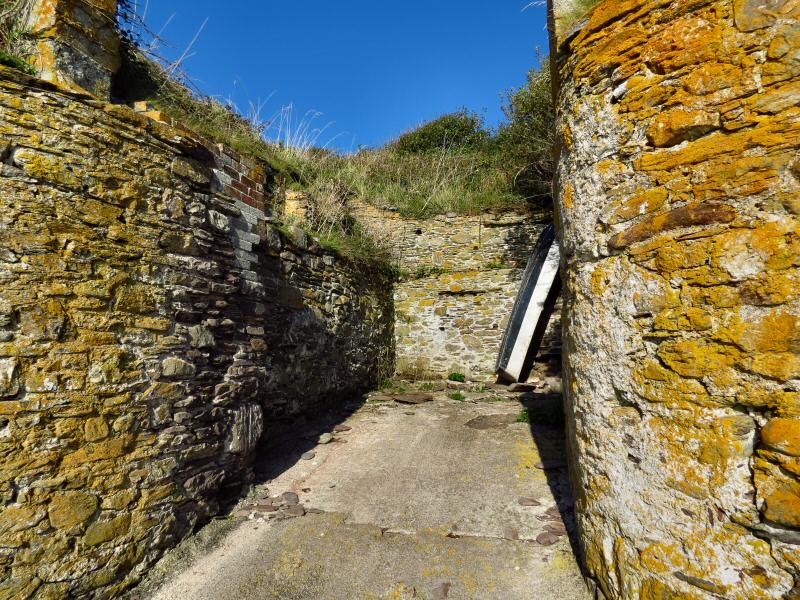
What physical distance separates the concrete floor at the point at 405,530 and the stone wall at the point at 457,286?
138 inches

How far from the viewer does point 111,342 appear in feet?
8.75

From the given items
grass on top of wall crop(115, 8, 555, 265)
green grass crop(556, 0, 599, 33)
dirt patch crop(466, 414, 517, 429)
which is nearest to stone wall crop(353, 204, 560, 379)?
grass on top of wall crop(115, 8, 555, 265)

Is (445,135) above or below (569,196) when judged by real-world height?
above

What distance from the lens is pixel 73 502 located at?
2422 millimetres

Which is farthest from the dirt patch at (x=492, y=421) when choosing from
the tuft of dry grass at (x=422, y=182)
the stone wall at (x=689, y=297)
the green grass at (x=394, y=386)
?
the tuft of dry grass at (x=422, y=182)

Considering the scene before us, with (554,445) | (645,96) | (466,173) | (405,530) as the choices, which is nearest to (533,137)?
(466,173)

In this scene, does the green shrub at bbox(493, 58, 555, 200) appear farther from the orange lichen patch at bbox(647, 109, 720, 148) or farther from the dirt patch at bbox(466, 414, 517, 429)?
the orange lichen patch at bbox(647, 109, 720, 148)

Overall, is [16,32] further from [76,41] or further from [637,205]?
[637,205]

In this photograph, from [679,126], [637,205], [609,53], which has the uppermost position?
[609,53]

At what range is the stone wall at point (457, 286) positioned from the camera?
8234 mm

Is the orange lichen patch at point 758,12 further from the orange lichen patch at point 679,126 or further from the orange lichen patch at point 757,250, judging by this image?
the orange lichen patch at point 757,250

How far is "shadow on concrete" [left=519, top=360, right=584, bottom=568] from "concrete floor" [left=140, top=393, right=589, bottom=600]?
20 mm

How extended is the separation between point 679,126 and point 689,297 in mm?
786

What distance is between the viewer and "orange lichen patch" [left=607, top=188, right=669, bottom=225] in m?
2.02
